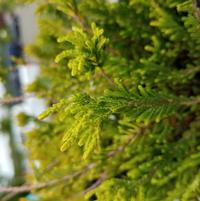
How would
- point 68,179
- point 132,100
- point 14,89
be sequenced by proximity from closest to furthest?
point 132,100
point 68,179
point 14,89

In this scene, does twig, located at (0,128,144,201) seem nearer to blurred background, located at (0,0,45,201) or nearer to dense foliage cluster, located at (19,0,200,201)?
dense foliage cluster, located at (19,0,200,201)

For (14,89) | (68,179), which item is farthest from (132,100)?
(14,89)

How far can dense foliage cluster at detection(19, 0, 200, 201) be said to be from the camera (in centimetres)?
85

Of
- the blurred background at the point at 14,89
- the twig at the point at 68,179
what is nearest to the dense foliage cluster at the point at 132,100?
the twig at the point at 68,179

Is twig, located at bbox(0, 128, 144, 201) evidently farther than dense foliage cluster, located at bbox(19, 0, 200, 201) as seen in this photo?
Yes

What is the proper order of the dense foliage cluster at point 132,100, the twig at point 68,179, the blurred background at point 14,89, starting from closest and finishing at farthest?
the dense foliage cluster at point 132,100, the twig at point 68,179, the blurred background at point 14,89

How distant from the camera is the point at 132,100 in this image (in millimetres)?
844

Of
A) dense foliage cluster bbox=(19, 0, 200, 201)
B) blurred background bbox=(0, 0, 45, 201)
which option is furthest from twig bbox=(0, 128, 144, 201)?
blurred background bbox=(0, 0, 45, 201)

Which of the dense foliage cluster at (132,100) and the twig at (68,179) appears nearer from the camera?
the dense foliage cluster at (132,100)

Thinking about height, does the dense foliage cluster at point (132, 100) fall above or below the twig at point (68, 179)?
Result: above

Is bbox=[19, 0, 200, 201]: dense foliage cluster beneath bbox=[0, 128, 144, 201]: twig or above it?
above

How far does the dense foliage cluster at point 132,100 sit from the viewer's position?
851 millimetres

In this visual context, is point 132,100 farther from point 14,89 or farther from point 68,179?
point 14,89

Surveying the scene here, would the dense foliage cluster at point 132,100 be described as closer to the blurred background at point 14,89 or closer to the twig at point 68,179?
the twig at point 68,179
